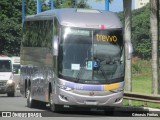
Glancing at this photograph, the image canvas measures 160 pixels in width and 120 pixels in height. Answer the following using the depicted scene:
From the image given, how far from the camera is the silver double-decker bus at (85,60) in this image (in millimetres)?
20688

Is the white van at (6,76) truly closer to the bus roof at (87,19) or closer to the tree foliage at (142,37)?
the bus roof at (87,19)

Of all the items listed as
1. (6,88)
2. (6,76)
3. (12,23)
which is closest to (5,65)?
(6,76)

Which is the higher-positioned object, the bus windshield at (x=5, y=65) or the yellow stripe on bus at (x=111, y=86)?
the bus windshield at (x=5, y=65)

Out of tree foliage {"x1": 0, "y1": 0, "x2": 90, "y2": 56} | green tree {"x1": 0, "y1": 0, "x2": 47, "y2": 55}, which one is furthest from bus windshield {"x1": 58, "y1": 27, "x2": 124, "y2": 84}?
green tree {"x1": 0, "y1": 0, "x2": 47, "y2": 55}

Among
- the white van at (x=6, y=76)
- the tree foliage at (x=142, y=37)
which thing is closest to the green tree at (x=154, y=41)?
the white van at (x=6, y=76)

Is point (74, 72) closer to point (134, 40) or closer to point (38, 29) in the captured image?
point (38, 29)

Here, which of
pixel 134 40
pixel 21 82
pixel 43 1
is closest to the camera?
pixel 21 82

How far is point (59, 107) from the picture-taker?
21.6m

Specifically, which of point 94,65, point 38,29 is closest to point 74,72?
point 94,65

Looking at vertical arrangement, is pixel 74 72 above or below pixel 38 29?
below

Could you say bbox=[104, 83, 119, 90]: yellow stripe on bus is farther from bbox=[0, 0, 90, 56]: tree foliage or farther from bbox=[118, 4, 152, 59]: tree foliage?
bbox=[118, 4, 152, 59]: tree foliage

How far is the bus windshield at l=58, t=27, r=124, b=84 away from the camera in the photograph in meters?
20.9

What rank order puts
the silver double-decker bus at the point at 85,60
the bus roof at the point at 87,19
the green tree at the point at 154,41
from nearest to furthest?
the silver double-decker bus at the point at 85,60, the bus roof at the point at 87,19, the green tree at the point at 154,41

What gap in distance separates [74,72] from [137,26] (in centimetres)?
9886
